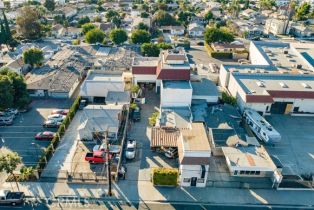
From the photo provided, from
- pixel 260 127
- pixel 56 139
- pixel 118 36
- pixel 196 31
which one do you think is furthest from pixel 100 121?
pixel 196 31

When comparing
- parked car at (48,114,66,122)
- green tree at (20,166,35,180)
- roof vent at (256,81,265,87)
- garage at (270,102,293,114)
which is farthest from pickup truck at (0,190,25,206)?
garage at (270,102,293,114)

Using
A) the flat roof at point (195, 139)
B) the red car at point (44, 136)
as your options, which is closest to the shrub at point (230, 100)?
the flat roof at point (195, 139)

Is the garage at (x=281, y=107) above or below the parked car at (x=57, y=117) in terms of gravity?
above

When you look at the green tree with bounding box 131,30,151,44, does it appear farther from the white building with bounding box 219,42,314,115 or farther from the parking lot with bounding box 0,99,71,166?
the parking lot with bounding box 0,99,71,166

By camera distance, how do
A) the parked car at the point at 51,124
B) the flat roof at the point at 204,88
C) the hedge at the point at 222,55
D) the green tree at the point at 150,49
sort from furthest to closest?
the hedge at the point at 222,55, the green tree at the point at 150,49, the flat roof at the point at 204,88, the parked car at the point at 51,124

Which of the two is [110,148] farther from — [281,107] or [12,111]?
[281,107]

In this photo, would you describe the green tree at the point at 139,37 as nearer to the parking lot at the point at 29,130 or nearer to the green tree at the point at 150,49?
the green tree at the point at 150,49
